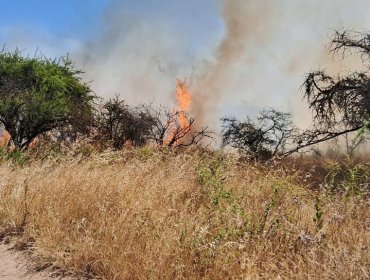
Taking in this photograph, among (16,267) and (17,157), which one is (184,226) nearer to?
(16,267)

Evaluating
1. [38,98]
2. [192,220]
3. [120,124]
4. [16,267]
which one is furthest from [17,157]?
[120,124]

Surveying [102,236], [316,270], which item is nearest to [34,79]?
Result: [102,236]

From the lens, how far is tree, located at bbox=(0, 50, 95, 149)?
21000 mm

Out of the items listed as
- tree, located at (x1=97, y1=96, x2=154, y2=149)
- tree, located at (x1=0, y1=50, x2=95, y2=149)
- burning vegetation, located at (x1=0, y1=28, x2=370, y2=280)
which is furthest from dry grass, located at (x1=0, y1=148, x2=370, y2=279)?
tree, located at (x1=97, y1=96, x2=154, y2=149)

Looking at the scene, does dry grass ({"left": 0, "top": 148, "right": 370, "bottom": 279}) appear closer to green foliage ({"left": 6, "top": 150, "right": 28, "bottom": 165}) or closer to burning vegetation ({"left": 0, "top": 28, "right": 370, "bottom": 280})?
burning vegetation ({"left": 0, "top": 28, "right": 370, "bottom": 280})

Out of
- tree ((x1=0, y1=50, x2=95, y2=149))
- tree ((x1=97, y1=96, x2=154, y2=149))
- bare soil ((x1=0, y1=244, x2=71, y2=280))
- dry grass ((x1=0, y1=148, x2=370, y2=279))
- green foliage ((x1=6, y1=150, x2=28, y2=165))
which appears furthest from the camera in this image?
tree ((x1=97, y1=96, x2=154, y2=149))

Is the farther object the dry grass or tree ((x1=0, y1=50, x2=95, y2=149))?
tree ((x1=0, y1=50, x2=95, y2=149))

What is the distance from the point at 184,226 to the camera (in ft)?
15.0

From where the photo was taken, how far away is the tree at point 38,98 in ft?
68.9

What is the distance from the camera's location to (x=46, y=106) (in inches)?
830

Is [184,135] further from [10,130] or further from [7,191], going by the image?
[7,191]

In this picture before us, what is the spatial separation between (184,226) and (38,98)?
59.1 ft

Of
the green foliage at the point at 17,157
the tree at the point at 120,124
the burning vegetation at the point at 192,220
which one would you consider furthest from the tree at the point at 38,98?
the burning vegetation at the point at 192,220

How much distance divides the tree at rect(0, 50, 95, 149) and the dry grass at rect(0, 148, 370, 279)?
1265 centimetres
